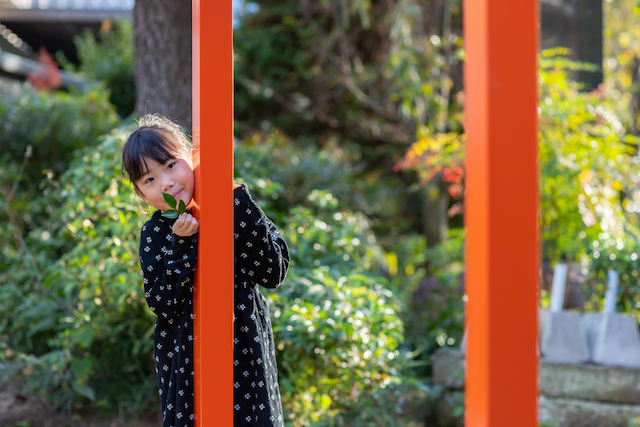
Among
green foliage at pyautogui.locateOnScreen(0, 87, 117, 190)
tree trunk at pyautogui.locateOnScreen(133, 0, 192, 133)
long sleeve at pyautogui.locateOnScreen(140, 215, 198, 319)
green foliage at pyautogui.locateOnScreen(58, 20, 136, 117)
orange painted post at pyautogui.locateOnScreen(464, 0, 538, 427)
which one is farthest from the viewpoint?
green foliage at pyautogui.locateOnScreen(58, 20, 136, 117)

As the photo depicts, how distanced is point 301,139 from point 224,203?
5.06m

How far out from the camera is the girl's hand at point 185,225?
4.16 ft

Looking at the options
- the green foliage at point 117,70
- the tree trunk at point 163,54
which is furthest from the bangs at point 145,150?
the green foliage at point 117,70

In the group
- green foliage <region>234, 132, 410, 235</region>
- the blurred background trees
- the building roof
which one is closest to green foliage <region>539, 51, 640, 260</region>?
the blurred background trees

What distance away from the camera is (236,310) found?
4.73ft

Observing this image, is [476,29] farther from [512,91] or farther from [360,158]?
[360,158]

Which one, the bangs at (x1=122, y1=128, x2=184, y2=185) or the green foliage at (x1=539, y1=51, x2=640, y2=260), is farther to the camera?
the green foliage at (x1=539, y1=51, x2=640, y2=260)

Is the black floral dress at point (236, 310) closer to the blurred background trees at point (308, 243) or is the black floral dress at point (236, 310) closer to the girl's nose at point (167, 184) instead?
the girl's nose at point (167, 184)

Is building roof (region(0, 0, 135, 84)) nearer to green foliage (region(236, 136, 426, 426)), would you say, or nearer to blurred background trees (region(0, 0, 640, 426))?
blurred background trees (region(0, 0, 640, 426))

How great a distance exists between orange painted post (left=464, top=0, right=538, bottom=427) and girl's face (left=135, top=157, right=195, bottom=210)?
0.81 metres

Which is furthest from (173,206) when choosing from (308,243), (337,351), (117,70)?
(117,70)

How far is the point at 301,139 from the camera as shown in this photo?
6234 millimetres

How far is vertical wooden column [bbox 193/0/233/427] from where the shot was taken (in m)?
1.21

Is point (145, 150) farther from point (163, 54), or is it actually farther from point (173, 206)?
point (163, 54)
